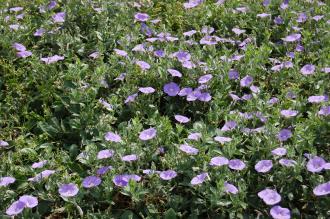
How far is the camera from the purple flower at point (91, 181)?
3.17 metres

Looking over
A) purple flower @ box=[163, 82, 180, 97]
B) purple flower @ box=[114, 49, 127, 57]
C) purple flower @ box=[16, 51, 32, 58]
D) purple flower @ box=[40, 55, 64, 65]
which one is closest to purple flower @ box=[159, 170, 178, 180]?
purple flower @ box=[163, 82, 180, 97]

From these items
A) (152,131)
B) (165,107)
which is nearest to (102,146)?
(152,131)

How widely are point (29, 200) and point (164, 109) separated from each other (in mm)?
1200

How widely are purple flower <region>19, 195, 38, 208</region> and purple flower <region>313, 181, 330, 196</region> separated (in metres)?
1.48

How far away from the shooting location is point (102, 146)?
352 centimetres

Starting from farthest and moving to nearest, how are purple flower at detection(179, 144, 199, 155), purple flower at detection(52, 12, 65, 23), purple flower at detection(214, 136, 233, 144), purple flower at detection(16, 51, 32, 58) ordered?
1. purple flower at detection(52, 12, 65, 23)
2. purple flower at detection(16, 51, 32, 58)
3. purple flower at detection(214, 136, 233, 144)
4. purple flower at detection(179, 144, 199, 155)

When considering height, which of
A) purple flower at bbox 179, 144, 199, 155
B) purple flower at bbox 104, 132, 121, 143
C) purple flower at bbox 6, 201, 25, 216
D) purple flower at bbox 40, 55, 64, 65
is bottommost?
purple flower at bbox 6, 201, 25, 216

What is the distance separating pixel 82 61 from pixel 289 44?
159cm

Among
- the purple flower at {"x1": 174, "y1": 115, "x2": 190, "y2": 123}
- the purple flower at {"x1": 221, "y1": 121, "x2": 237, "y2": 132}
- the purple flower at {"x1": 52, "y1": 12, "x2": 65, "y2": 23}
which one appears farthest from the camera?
the purple flower at {"x1": 52, "y1": 12, "x2": 65, "y2": 23}

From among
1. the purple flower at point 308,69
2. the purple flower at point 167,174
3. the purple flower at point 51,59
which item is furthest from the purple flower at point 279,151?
the purple flower at point 51,59

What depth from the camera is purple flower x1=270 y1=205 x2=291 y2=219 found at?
3.04 metres

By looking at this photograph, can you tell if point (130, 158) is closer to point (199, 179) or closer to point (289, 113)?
point (199, 179)

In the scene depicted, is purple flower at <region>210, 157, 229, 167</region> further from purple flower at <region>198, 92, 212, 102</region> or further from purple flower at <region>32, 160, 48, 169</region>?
purple flower at <region>32, 160, 48, 169</region>

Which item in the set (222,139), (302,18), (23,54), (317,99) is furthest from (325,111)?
(23,54)
